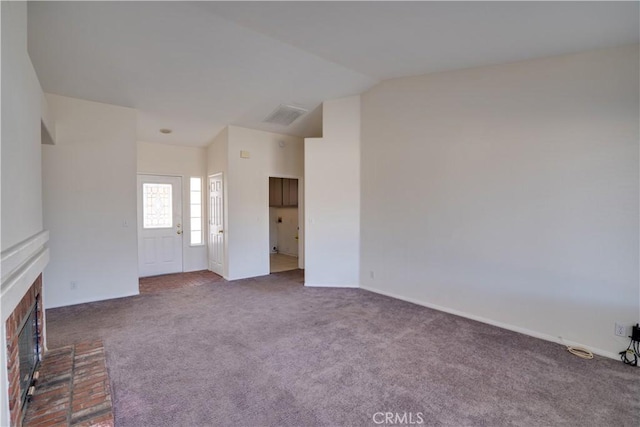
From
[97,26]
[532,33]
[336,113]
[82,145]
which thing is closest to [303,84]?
[336,113]

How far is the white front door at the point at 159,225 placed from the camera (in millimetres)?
5934

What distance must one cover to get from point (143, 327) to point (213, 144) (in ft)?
12.6

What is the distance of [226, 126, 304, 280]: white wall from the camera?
5539 mm

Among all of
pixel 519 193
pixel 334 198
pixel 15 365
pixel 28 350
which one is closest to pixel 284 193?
pixel 334 198

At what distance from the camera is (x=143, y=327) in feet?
11.5

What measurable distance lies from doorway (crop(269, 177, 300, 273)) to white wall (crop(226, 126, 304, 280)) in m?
1.79

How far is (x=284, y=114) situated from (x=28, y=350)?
172 inches

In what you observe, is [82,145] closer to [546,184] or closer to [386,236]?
[386,236]

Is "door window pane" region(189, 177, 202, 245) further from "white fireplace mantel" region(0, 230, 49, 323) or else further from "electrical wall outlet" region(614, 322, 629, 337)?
"electrical wall outlet" region(614, 322, 629, 337)

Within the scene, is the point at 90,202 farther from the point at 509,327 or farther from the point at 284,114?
the point at 509,327

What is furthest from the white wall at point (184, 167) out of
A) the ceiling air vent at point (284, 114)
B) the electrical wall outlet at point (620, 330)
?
the electrical wall outlet at point (620, 330)

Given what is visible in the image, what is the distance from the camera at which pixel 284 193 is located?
8219mm
